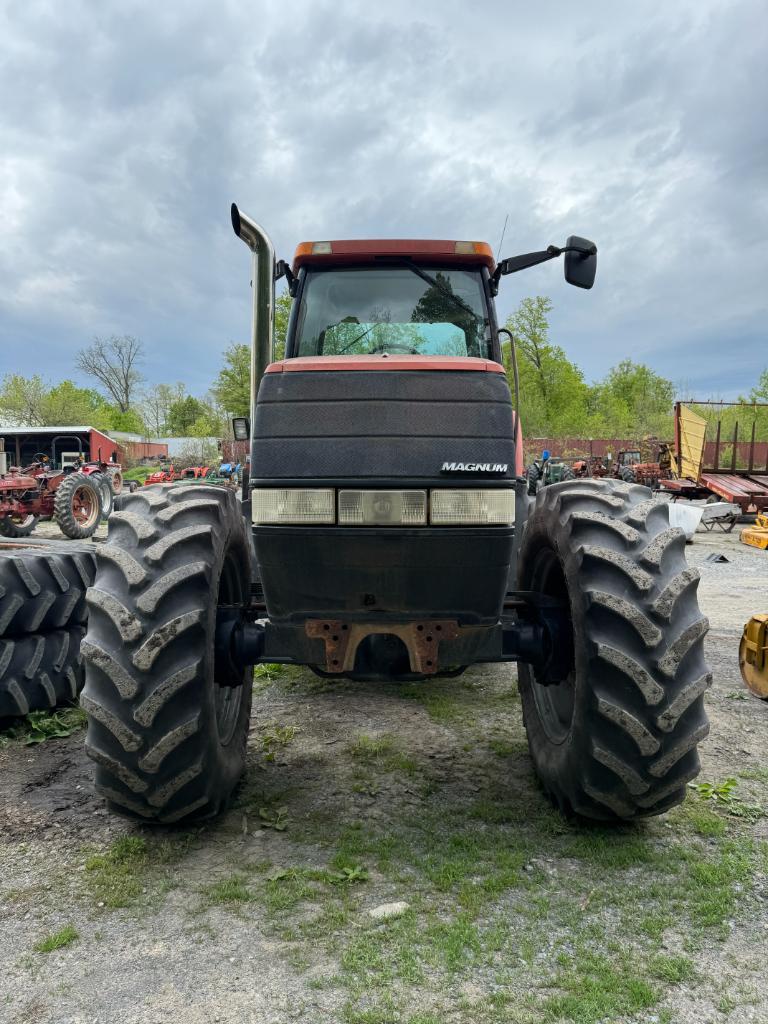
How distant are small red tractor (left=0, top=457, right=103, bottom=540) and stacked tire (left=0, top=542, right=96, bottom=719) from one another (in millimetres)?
10474

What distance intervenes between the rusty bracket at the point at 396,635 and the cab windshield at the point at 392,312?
5.69 feet

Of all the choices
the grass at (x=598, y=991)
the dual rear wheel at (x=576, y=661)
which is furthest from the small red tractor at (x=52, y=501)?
the grass at (x=598, y=991)

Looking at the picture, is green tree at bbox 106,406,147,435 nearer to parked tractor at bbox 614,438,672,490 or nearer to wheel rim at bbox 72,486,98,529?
parked tractor at bbox 614,438,672,490

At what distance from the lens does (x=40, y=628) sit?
14.1ft

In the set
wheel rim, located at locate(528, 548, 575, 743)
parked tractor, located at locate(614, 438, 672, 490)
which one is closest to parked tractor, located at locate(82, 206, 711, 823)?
wheel rim, located at locate(528, 548, 575, 743)

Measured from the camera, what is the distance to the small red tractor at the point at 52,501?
14250mm

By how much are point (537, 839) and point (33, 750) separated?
259cm

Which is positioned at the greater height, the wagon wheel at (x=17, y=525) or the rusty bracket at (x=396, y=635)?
the rusty bracket at (x=396, y=635)

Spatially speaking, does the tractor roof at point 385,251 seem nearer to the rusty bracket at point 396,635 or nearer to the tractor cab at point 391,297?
the tractor cab at point 391,297

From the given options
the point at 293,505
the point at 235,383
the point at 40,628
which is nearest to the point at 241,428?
the point at 40,628

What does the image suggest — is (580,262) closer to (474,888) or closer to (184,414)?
(474,888)

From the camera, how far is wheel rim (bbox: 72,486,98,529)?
15.2 m

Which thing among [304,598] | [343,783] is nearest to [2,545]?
[343,783]

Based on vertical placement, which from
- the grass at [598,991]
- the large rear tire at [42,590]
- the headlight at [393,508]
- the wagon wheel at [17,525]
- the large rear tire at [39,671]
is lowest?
the wagon wheel at [17,525]
